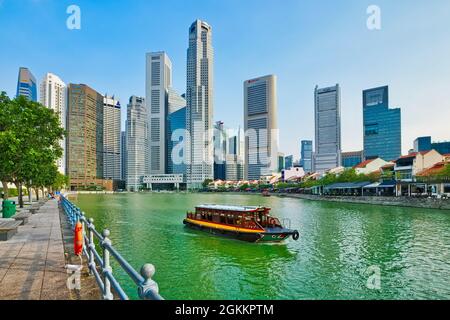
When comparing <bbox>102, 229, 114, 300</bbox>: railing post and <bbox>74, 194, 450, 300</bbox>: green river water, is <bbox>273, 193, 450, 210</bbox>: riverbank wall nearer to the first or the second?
<bbox>74, 194, 450, 300</bbox>: green river water

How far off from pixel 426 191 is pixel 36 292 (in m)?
76.1

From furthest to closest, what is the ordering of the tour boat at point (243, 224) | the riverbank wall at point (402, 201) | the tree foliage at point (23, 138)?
the riverbank wall at point (402, 201) → the tour boat at point (243, 224) → the tree foliage at point (23, 138)

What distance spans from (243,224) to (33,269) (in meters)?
18.3

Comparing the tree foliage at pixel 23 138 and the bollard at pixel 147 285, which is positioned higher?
the tree foliage at pixel 23 138

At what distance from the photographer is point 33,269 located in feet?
25.9

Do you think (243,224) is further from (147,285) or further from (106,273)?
(147,285)

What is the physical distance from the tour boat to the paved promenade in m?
14.3

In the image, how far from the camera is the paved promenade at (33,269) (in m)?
6.14

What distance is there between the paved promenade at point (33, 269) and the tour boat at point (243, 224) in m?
14.3

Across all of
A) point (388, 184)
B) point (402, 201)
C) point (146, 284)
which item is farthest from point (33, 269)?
point (388, 184)

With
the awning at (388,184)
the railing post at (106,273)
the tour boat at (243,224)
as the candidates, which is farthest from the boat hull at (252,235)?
the awning at (388,184)

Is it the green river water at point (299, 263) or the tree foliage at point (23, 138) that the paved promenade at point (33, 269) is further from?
the tree foliage at point (23, 138)

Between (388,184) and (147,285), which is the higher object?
(147,285)
